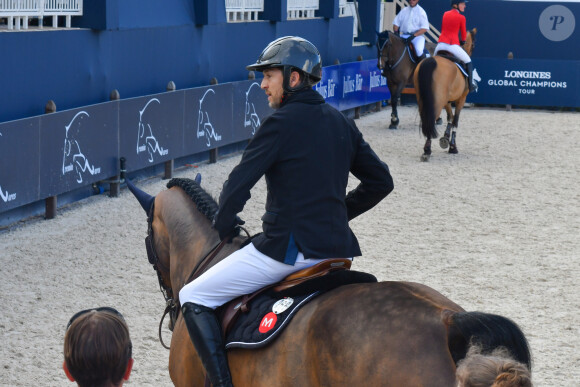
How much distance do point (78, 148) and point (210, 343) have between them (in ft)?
23.4

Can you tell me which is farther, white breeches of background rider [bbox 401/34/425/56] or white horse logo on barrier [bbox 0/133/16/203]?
white breeches of background rider [bbox 401/34/425/56]

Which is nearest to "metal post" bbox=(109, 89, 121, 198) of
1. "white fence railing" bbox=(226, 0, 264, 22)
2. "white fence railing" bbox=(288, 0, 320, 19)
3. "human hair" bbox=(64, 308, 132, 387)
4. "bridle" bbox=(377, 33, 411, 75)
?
"white fence railing" bbox=(226, 0, 264, 22)

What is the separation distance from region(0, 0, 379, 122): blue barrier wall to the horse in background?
270cm

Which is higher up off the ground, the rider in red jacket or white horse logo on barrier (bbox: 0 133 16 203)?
the rider in red jacket

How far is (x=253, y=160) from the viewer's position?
3826mm

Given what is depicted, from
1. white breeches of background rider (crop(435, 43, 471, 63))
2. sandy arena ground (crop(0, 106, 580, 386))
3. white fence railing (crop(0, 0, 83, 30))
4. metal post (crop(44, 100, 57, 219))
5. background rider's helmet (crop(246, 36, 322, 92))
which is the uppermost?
white fence railing (crop(0, 0, 83, 30))

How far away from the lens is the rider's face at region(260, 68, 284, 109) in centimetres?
397

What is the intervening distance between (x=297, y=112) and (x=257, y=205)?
7526 millimetres

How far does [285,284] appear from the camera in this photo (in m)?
3.92

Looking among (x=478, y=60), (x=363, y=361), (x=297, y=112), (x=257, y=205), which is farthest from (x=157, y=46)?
(x=478, y=60)

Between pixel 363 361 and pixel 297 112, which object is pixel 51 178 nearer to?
pixel 297 112

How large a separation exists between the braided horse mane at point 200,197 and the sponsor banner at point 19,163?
16.3ft

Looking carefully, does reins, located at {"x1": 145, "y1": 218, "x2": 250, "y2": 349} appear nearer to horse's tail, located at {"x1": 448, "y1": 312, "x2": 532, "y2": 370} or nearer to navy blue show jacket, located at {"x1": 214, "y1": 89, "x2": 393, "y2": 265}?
navy blue show jacket, located at {"x1": 214, "y1": 89, "x2": 393, "y2": 265}

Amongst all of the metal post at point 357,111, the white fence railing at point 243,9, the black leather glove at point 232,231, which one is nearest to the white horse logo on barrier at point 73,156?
the white fence railing at point 243,9
